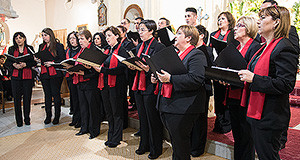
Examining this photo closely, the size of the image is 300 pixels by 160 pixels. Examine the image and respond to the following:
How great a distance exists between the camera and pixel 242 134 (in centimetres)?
213

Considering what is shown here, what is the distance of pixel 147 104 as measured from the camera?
2.69m

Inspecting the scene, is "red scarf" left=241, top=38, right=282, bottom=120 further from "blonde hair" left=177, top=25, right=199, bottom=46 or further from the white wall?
Result: the white wall

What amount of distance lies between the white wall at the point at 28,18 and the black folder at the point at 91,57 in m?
10.8

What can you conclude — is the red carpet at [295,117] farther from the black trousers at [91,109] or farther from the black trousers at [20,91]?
the black trousers at [20,91]

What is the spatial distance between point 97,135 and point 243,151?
229 cm

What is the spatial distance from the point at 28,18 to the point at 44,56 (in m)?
10.0

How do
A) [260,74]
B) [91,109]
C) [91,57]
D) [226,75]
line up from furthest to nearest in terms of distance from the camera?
[91,109] → [91,57] → [226,75] → [260,74]

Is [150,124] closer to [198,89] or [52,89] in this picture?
[198,89]

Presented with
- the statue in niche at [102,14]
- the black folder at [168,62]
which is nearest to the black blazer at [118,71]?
the black folder at [168,62]

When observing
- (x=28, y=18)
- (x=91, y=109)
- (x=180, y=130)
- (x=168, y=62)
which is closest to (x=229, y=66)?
(x=168, y=62)

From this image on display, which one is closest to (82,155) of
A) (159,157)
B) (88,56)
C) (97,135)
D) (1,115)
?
(97,135)

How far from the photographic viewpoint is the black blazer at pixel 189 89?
1.89 metres

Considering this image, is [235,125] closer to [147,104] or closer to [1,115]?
[147,104]

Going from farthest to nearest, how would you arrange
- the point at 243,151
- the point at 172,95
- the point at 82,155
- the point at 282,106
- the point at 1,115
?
1. the point at 1,115
2. the point at 82,155
3. the point at 243,151
4. the point at 172,95
5. the point at 282,106
